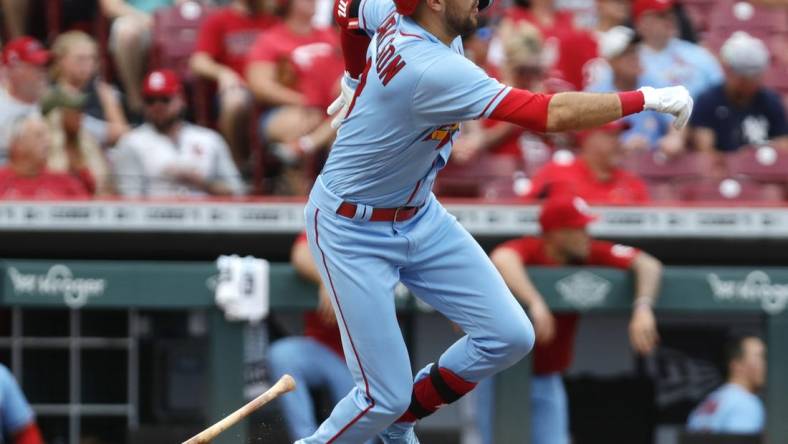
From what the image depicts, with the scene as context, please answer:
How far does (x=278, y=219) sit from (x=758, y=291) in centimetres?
216

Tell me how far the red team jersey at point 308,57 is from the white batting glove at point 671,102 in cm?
335

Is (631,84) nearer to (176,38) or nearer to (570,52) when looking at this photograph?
(570,52)

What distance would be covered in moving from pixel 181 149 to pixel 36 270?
3.68ft

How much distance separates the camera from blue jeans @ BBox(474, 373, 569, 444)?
722 centimetres

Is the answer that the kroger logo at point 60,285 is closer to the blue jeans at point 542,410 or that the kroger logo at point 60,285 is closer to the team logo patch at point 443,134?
the blue jeans at point 542,410

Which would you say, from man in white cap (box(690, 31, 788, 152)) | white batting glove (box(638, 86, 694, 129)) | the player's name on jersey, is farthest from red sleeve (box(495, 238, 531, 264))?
white batting glove (box(638, 86, 694, 129))

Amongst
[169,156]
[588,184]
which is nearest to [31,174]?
[169,156]

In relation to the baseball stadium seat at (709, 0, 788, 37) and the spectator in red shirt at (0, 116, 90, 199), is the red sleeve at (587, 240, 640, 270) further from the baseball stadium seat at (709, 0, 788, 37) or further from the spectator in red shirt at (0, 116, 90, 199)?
the spectator in red shirt at (0, 116, 90, 199)

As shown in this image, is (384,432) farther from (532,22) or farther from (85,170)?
(532,22)

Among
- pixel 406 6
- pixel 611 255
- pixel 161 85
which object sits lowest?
pixel 611 255

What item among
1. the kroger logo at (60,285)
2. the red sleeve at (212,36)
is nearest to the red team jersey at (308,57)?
the red sleeve at (212,36)

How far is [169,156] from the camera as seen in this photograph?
810 cm

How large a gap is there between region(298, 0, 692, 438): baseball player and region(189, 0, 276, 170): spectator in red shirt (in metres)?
2.94

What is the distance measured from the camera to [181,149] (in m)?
Result: 8.16
